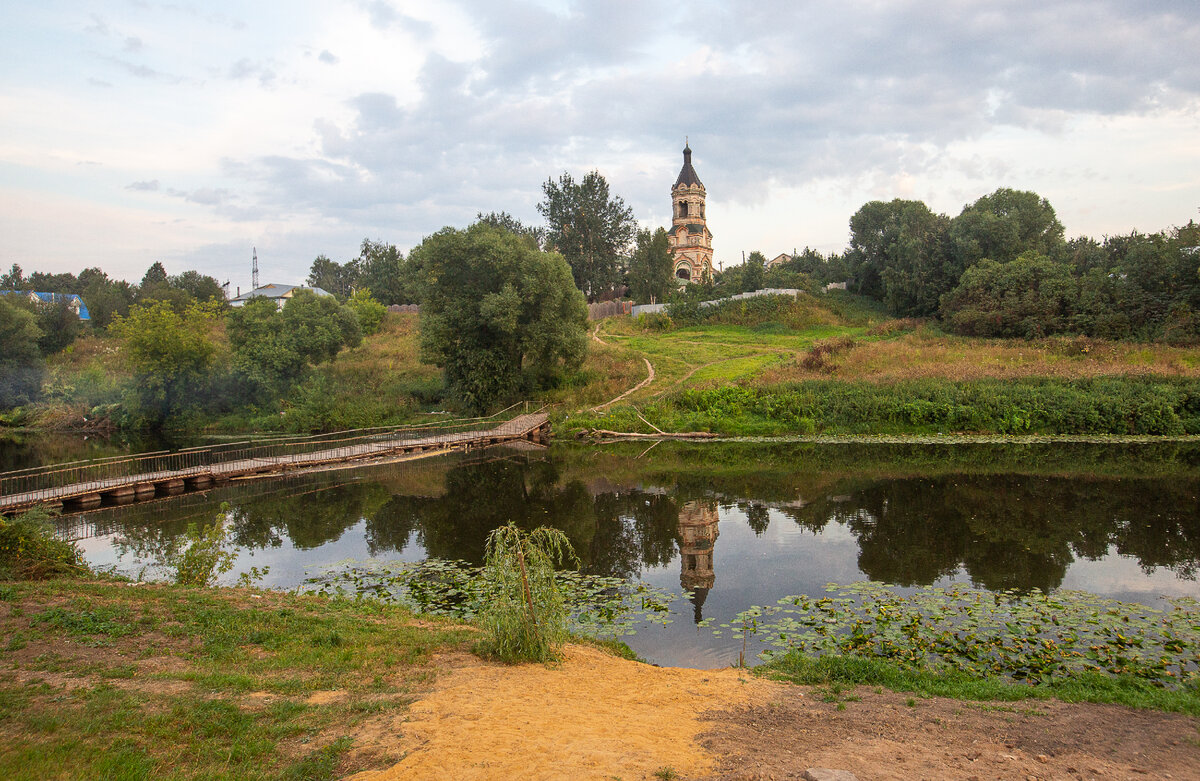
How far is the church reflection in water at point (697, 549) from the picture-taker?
13.0 meters

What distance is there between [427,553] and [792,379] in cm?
2412

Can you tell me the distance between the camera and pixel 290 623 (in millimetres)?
10023

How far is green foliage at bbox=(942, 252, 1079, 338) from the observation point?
3988 cm

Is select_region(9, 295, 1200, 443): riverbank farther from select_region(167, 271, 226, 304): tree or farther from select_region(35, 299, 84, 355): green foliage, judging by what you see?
select_region(167, 271, 226, 304): tree

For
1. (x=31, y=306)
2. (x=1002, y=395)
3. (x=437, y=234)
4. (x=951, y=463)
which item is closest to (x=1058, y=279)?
(x=1002, y=395)

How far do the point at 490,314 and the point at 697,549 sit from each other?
23.4 meters

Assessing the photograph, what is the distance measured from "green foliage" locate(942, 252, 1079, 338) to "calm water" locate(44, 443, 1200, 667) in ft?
53.3

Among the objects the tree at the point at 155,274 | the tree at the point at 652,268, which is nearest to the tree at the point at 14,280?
the tree at the point at 155,274

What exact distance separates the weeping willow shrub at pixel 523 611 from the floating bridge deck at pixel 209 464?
18.0 meters

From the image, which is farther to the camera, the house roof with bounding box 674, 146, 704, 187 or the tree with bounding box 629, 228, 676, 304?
the house roof with bounding box 674, 146, 704, 187

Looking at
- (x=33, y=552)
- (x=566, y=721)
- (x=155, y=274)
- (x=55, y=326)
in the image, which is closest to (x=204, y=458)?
(x=33, y=552)

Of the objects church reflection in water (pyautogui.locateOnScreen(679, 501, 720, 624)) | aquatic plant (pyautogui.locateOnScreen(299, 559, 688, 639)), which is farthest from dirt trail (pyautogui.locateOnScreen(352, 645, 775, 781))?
church reflection in water (pyautogui.locateOnScreen(679, 501, 720, 624))

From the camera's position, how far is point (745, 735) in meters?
6.70

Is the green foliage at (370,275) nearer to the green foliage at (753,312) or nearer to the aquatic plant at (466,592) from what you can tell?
the green foliage at (753,312)
